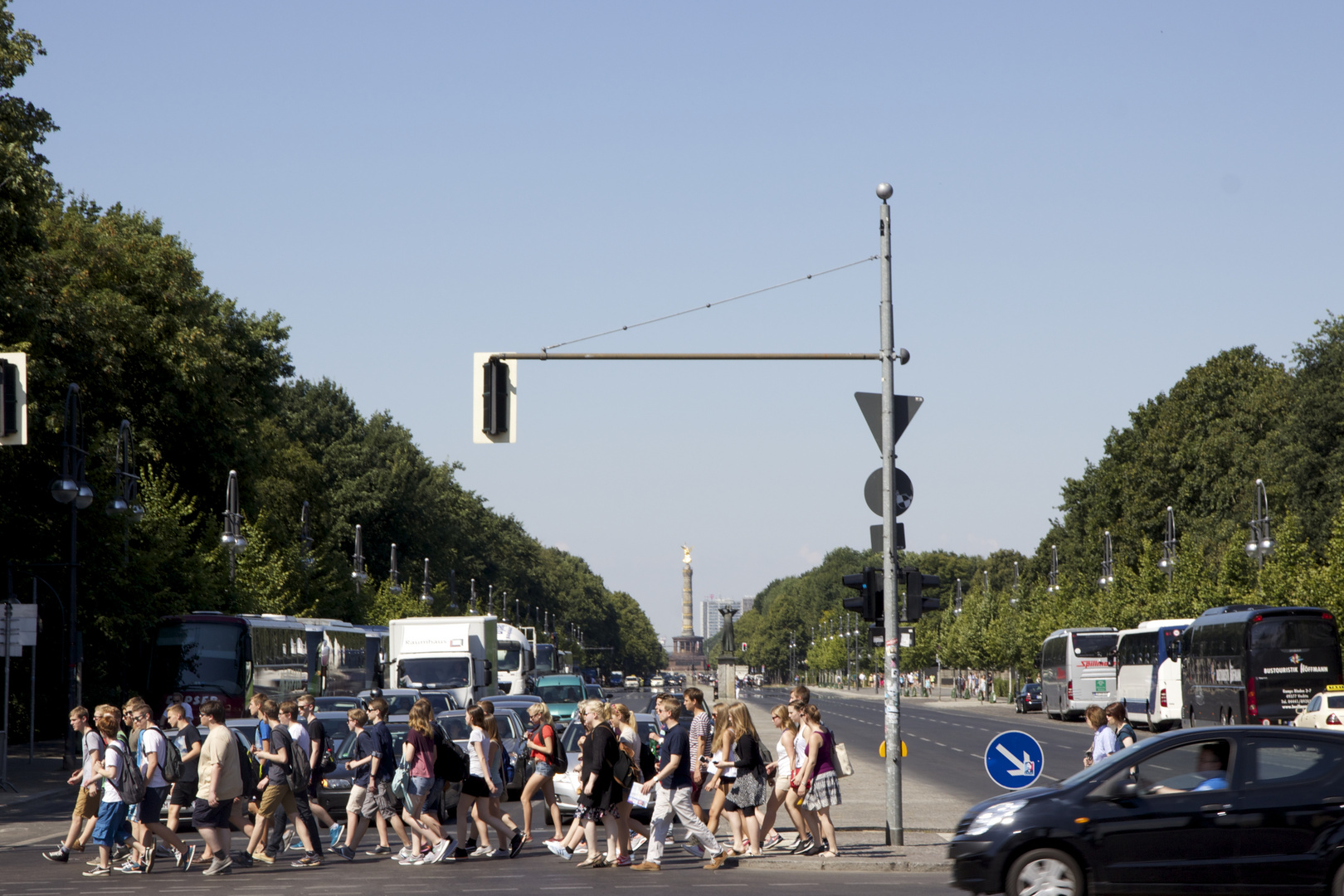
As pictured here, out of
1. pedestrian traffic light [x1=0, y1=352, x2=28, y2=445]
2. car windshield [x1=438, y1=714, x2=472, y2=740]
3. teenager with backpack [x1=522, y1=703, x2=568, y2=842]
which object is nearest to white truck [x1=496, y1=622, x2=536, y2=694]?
car windshield [x1=438, y1=714, x2=472, y2=740]

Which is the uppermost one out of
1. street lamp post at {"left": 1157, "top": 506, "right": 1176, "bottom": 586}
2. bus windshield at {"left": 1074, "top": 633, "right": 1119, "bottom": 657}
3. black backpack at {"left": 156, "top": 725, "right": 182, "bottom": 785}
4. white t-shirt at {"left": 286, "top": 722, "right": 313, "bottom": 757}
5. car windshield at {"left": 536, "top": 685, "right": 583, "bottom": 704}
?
street lamp post at {"left": 1157, "top": 506, "right": 1176, "bottom": 586}

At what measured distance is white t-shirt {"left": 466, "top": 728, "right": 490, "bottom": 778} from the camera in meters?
16.7

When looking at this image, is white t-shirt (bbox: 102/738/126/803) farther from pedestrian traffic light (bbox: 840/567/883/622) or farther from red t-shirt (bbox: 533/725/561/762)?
pedestrian traffic light (bbox: 840/567/883/622)

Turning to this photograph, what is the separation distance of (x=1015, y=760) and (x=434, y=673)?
96.3ft

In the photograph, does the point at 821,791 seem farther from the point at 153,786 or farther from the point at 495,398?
the point at 153,786

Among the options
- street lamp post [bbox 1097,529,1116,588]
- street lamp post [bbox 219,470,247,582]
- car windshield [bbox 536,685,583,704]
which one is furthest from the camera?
street lamp post [bbox 1097,529,1116,588]

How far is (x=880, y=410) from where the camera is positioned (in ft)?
58.1

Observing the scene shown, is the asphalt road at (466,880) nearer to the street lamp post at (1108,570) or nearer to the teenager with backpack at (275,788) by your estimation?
the teenager with backpack at (275,788)

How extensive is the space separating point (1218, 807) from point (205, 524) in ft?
148

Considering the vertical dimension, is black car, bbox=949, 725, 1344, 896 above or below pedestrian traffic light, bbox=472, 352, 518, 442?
below

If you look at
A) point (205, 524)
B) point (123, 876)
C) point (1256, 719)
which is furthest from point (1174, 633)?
point (123, 876)

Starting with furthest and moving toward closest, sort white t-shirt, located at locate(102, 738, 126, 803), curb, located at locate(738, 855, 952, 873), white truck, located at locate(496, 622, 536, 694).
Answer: white truck, located at locate(496, 622, 536, 694) → white t-shirt, located at locate(102, 738, 126, 803) → curb, located at locate(738, 855, 952, 873)

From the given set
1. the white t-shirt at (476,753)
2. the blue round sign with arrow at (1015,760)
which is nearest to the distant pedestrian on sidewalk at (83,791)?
the white t-shirt at (476,753)

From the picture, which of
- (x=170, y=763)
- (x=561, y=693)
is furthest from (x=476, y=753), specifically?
(x=561, y=693)
